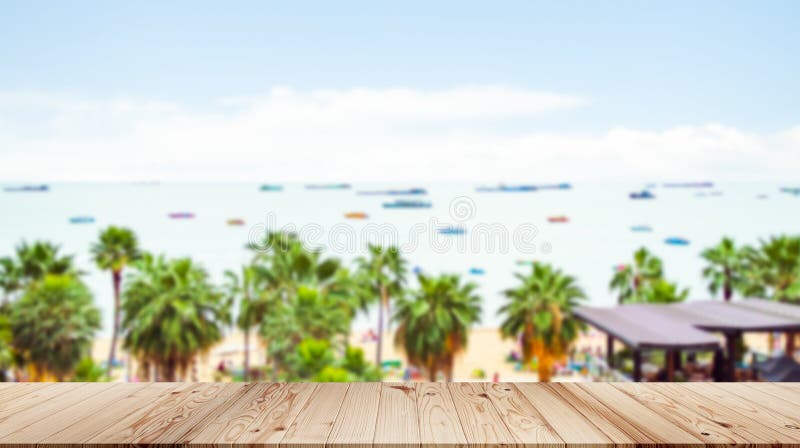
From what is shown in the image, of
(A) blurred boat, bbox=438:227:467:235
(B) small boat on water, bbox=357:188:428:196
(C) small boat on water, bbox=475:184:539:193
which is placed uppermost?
(C) small boat on water, bbox=475:184:539:193

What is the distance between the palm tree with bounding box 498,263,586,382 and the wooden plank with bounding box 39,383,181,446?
25.7 meters

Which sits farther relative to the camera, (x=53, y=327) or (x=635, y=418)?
(x=53, y=327)

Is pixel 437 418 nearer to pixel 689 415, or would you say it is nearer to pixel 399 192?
pixel 689 415

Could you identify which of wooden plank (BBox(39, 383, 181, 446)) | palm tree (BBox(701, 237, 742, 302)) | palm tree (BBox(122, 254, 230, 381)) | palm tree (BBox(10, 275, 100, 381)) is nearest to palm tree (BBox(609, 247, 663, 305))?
palm tree (BBox(701, 237, 742, 302))

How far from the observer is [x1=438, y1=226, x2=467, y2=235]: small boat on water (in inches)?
3299

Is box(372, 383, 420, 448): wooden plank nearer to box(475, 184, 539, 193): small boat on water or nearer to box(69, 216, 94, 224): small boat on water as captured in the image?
box(69, 216, 94, 224): small boat on water

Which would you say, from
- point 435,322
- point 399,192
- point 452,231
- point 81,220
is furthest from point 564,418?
point 399,192

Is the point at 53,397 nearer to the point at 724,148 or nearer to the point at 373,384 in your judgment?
the point at 373,384

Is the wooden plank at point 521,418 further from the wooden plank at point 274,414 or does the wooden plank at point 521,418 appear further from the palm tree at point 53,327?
the palm tree at point 53,327

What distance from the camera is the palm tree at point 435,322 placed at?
2552 cm

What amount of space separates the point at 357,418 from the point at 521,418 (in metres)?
0.35

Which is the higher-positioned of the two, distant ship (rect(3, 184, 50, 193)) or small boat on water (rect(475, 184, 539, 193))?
small boat on water (rect(475, 184, 539, 193))

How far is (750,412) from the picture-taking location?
139 cm

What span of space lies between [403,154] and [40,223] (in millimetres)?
65175
